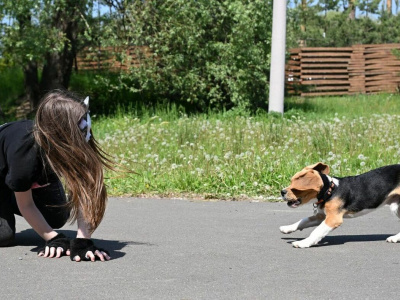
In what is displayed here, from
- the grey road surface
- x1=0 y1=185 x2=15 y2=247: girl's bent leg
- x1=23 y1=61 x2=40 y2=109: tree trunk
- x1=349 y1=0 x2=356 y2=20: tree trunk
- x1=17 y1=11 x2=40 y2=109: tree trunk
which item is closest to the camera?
the grey road surface

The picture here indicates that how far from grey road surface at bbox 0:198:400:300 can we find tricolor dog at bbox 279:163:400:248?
201 millimetres

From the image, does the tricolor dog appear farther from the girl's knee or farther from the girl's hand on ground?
the girl's knee

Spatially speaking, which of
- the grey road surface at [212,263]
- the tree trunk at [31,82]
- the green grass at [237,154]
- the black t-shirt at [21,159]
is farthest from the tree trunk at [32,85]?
the black t-shirt at [21,159]

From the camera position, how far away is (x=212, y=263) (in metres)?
5.69

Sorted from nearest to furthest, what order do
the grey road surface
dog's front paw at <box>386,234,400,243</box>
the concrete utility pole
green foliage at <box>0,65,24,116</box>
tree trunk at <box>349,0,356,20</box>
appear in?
the grey road surface < dog's front paw at <box>386,234,400,243</box> < the concrete utility pole < green foliage at <box>0,65,24,116</box> < tree trunk at <box>349,0,356,20</box>

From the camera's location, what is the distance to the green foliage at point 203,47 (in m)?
19.4

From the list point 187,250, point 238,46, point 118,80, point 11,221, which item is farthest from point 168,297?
point 118,80

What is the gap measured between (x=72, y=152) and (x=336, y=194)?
2217 millimetres

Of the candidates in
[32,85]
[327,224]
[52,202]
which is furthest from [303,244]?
[32,85]

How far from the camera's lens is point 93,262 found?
567 cm

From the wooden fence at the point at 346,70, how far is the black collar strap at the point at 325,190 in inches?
902

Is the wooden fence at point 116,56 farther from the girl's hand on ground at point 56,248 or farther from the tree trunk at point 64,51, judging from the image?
the girl's hand on ground at point 56,248

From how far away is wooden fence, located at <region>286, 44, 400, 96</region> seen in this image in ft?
96.1

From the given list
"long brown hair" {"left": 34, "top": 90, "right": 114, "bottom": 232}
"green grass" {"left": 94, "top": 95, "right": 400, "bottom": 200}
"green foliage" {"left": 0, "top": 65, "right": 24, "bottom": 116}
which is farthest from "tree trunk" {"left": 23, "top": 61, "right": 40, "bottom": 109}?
"long brown hair" {"left": 34, "top": 90, "right": 114, "bottom": 232}
